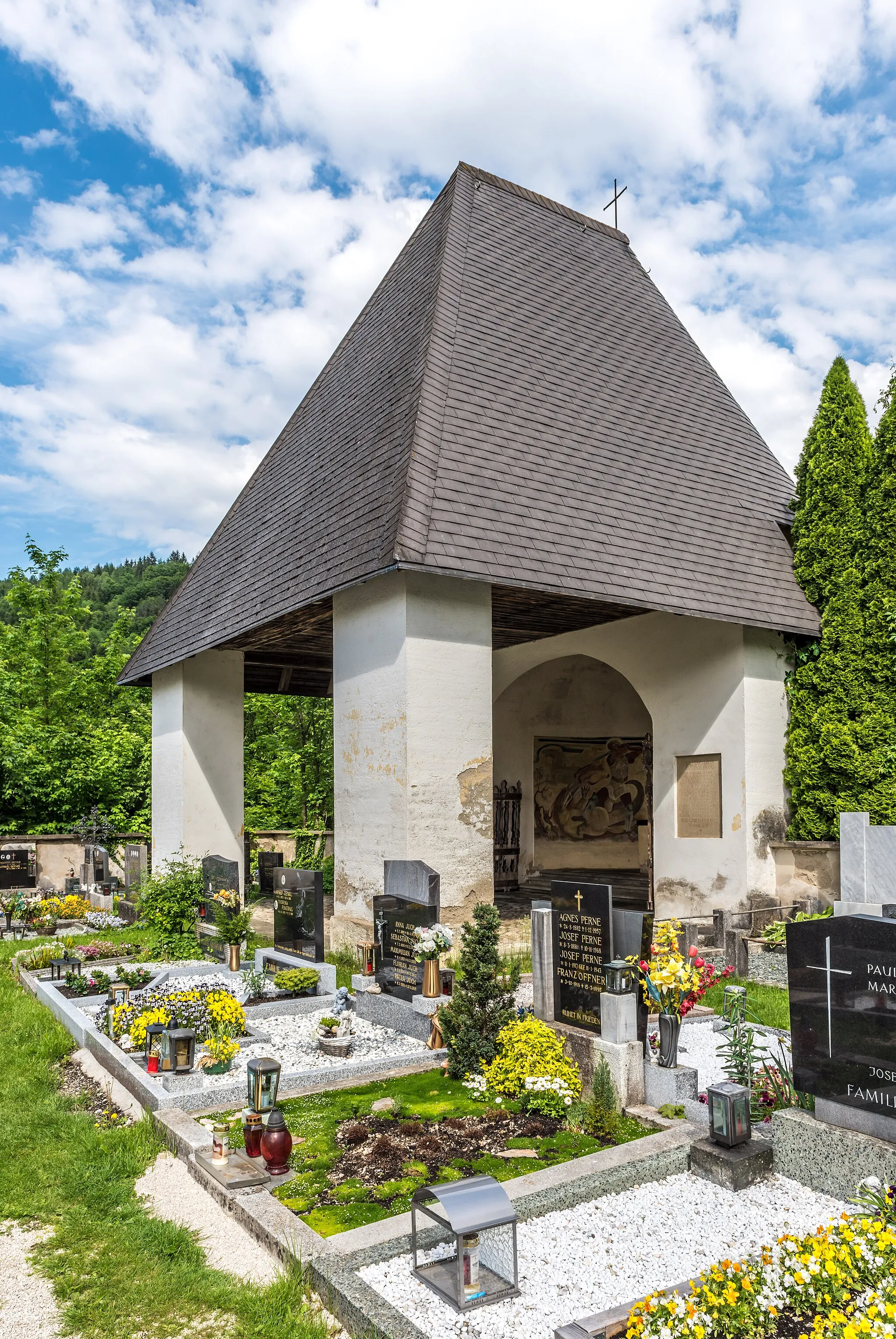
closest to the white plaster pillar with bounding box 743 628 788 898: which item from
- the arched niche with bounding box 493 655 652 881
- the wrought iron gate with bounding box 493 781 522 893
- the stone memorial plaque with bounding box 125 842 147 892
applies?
the arched niche with bounding box 493 655 652 881

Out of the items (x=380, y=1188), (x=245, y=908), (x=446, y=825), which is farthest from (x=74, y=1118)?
(x=245, y=908)

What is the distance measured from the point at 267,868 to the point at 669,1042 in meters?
11.9

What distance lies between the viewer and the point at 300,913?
1101 cm

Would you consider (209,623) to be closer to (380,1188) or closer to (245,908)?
(245,908)

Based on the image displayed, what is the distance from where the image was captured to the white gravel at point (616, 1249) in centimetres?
409

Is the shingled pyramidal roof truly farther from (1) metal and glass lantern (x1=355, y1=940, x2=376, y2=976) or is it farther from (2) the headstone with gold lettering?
(2) the headstone with gold lettering

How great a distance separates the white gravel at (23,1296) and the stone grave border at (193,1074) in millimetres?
1690

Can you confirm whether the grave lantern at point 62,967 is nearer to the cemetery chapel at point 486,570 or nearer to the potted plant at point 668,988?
the cemetery chapel at point 486,570

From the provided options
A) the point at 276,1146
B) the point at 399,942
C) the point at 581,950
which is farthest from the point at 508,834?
the point at 276,1146

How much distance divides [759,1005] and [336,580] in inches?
253

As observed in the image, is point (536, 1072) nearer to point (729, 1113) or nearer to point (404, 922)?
point (729, 1113)

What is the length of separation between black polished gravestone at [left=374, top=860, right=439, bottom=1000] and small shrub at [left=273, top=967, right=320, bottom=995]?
2.60ft

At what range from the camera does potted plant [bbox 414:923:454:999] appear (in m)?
8.56

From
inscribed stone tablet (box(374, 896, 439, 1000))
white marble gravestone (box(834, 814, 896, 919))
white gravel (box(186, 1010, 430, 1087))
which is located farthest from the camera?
white marble gravestone (box(834, 814, 896, 919))
